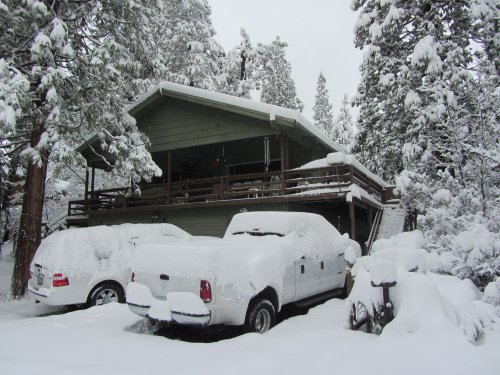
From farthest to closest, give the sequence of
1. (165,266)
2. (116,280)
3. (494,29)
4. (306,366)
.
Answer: (494,29) < (116,280) < (165,266) < (306,366)

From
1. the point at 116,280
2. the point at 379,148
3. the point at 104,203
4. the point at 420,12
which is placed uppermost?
the point at 420,12

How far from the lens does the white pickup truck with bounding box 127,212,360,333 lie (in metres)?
5.18

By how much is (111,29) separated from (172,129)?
508cm

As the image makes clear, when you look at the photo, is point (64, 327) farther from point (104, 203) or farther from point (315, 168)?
point (104, 203)

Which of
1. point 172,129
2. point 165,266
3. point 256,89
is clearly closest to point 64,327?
point 165,266

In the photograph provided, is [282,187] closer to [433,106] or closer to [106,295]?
[433,106]

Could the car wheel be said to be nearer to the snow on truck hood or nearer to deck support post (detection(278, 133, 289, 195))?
the snow on truck hood

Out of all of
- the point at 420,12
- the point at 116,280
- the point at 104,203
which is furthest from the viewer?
the point at 104,203

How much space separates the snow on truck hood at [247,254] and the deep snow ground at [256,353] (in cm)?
80

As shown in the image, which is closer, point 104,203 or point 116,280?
point 116,280

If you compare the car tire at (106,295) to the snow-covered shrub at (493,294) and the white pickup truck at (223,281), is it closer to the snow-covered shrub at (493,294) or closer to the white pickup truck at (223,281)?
the white pickup truck at (223,281)

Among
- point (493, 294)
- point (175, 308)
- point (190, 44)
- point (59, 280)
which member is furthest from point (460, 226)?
point (190, 44)

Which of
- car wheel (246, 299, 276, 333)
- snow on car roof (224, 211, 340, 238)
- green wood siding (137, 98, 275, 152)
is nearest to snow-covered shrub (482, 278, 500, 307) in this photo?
car wheel (246, 299, 276, 333)

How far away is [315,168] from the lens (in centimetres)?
1359
